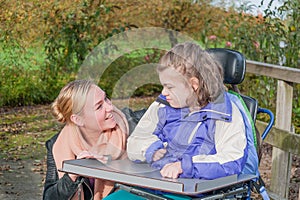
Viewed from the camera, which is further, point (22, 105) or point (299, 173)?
point (22, 105)

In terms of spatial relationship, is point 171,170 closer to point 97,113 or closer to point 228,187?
point 228,187

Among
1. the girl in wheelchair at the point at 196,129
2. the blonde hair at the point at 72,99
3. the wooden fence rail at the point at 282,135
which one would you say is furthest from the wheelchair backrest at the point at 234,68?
the wooden fence rail at the point at 282,135

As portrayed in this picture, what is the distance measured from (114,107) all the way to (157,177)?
509 mm

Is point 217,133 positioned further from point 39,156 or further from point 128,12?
point 128,12

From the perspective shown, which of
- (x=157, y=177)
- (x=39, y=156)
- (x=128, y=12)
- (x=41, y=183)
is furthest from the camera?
(x=128, y=12)

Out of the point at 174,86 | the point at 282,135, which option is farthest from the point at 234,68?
the point at 282,135

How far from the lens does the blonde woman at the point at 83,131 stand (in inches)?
120

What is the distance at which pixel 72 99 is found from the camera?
3.04 m

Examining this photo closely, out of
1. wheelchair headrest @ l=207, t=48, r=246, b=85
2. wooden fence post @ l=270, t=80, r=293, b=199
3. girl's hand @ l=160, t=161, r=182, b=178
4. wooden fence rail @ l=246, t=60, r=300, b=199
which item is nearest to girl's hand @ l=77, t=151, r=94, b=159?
girl's hand @ l=160, t=161, r=182, b=178

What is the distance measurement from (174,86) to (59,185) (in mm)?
717

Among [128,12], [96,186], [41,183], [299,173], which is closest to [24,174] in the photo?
[41,183]

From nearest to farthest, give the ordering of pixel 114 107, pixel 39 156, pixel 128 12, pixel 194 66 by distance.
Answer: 1. pixel 194 66
2. pixel 114 107
3. pixel 39 156
4. pixel 128 12

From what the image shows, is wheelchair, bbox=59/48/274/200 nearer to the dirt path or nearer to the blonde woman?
the blonde woman

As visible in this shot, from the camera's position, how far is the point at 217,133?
2.95 metres
